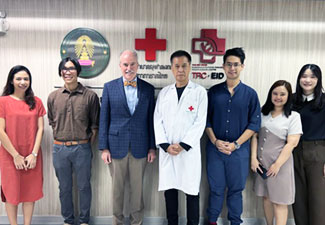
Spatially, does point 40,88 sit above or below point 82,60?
below

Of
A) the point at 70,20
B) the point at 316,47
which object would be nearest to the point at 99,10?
the point at 70,20

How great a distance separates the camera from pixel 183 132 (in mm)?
2088

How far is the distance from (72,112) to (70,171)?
0.63m

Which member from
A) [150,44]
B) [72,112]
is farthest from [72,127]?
[150,44]

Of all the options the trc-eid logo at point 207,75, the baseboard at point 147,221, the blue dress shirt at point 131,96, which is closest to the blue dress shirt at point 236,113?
the trc-eid logo at point 207,75

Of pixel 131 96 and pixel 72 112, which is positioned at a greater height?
pixel 131 96

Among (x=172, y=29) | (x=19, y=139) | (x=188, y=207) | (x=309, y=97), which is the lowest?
(x=188, y=207)

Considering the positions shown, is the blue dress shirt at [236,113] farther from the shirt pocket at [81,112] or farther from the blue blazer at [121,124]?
the shirt pocket at [81,112]

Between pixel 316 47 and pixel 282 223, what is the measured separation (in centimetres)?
198

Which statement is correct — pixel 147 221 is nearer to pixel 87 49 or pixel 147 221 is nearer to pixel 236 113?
pixel 236 113

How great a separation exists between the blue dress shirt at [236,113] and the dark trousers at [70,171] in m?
1.40

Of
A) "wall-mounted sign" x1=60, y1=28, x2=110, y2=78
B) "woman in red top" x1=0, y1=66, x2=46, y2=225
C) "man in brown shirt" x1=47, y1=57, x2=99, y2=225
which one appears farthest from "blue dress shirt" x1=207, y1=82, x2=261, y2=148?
"woman in red top" x1=0, y1=66, x2=46, y2=225

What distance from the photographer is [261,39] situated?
252cm

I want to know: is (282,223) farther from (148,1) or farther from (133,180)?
(148,1)
